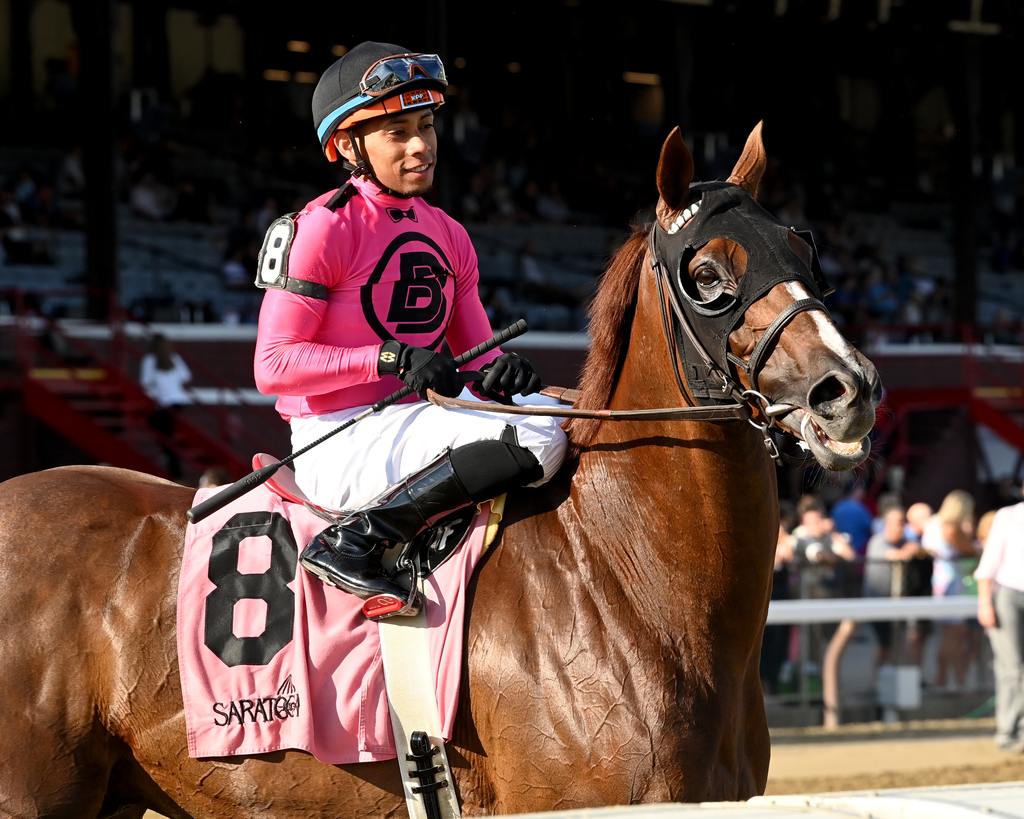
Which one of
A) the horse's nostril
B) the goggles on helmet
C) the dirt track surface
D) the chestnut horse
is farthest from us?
the dirt track surface

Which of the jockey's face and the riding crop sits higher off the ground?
the jockey's face

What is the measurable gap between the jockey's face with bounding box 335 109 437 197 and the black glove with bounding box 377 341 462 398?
515 mm

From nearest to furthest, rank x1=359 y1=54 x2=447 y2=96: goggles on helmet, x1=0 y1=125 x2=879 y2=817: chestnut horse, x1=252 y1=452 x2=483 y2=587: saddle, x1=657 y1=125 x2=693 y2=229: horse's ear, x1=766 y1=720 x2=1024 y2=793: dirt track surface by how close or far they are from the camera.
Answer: x1=0 y1=125 x2=879 y2=817: chestnut horse → x1=657 y1=125 x2=693 y2=229: horse's ear → x1=252 y1=452 x2=483 y2=587: saddle → x1=359 y1=54 x2=447 y2=96: goggles on helmet → x1=766 y1=720 x2=1024 y2=793: dirt track surface

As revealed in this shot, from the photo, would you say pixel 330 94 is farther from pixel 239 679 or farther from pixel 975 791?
pixel 975 791

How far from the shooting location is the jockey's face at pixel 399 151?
12.6ft

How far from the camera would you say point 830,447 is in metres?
3.18

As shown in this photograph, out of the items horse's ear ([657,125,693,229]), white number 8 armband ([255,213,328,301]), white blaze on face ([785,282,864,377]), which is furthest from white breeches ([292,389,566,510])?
white blaze on face ([785,282,864,377])

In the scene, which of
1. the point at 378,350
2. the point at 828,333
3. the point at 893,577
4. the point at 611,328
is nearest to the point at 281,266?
the point at 378,350

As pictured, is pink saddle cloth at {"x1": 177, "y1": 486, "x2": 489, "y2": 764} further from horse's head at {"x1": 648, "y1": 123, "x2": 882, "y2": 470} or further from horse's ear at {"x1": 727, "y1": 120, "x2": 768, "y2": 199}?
horse's ear at {"x1": 727, "y1": 120, "x2": 768, "y2": 199}

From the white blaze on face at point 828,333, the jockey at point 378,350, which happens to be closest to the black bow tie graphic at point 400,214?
the jockey at point 378,350

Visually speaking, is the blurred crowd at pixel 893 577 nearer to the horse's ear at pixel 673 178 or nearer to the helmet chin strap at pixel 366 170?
the helmet chin strap at pixel 366 170

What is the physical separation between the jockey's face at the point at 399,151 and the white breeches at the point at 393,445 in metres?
0.60

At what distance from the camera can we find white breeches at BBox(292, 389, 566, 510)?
367 cm

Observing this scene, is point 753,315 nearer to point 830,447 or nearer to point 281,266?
point 830,447
